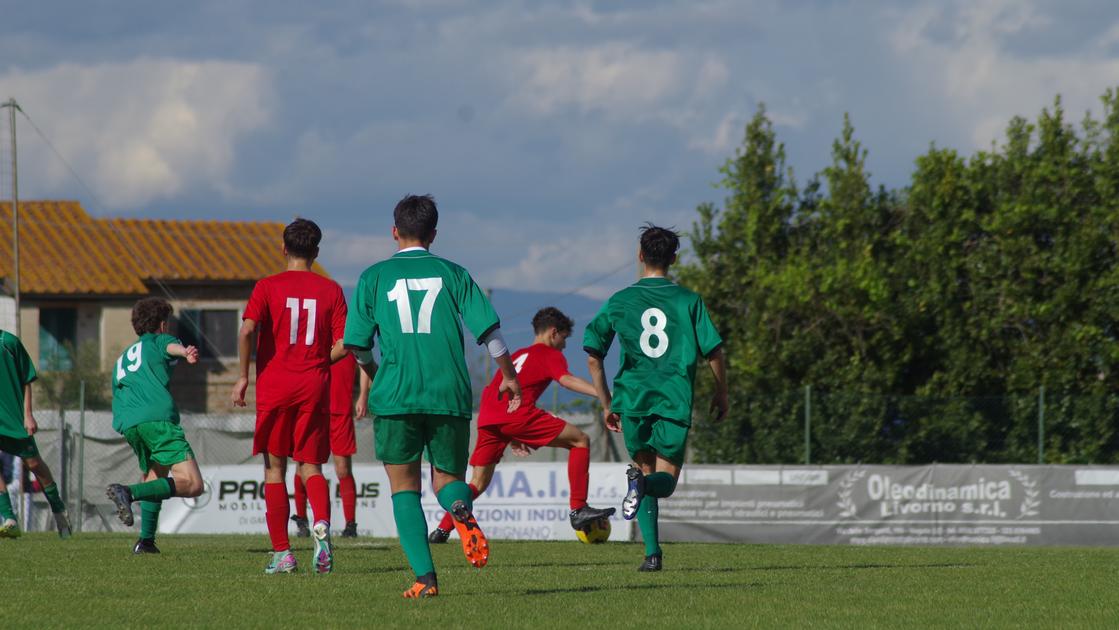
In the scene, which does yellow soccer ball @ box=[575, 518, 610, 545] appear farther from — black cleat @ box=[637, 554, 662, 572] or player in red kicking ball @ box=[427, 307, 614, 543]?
black cleat @ box=[637, 554, 662, 572]

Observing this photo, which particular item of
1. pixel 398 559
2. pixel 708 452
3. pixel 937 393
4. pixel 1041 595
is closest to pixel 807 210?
pixel 937 393

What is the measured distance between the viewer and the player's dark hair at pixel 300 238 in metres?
8.66

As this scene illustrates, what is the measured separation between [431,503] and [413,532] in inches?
411

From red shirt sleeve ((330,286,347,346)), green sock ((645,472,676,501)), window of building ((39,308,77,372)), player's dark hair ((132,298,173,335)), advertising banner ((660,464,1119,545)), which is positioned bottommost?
advertising banner ((660,464,1119,545))

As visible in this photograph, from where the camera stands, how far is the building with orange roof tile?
43156 mm

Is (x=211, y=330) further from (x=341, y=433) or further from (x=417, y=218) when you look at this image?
(x=417, y=218)

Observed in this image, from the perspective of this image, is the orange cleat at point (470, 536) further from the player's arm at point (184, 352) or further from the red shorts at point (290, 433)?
the player's arm at point (184, 352)

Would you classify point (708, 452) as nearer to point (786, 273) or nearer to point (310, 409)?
point (786, 273)

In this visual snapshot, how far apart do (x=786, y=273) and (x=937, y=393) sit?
331 cm

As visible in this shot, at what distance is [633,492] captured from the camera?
326 inches

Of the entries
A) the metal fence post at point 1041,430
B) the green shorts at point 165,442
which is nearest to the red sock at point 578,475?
the green shorts at point 165,442

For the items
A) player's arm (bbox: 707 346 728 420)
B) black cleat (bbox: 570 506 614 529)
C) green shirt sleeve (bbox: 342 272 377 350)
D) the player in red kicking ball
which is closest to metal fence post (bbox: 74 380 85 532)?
the player in red kicking ball

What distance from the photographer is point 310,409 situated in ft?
28.6

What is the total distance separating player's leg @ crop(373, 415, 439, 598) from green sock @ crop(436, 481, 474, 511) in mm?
118
